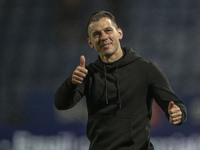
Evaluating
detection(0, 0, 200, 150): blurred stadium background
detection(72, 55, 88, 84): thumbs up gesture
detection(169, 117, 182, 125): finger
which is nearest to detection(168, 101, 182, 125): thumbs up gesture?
detection(169, 117, 182, 125): finger

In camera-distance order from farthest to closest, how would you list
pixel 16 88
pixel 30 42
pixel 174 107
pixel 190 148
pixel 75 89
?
pixel 30 42 < pixel 16 88 < pixel 190 148 < pixel 75 89 < pixel 174 107

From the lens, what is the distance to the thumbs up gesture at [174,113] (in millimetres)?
1896

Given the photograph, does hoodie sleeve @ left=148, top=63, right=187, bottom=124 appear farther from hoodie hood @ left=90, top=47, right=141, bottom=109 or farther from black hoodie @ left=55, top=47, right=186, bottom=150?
hoodie hood @ left=90, top=47, right=141, bottom=109

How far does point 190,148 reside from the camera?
16.0 ft

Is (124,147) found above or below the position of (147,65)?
below

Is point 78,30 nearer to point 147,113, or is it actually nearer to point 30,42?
point 30,42

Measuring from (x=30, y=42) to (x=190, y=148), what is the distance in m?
3.58

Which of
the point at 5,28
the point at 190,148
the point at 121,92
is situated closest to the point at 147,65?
the point at 121,92

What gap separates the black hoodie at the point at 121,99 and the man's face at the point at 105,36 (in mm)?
80

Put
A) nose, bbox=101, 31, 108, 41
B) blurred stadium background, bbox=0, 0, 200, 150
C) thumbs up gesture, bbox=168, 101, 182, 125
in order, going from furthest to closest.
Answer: blurred stadium background, bbox=0, 0, 200, 150
nose, bbox=101, 31, 108, 41
thumbs up gesture, bbox=168, 101, 182, 125

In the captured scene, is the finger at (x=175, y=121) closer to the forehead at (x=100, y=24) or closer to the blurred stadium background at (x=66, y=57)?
the forehead at (x=100, y=24)

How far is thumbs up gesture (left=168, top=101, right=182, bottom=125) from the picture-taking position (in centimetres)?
190

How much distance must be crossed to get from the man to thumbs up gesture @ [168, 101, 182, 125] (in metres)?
0.02

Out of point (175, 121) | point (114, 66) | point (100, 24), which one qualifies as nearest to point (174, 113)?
point (175, 121)
